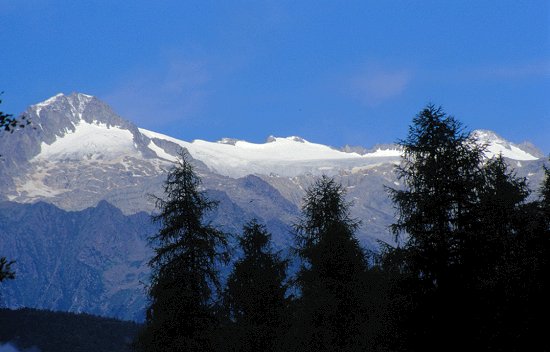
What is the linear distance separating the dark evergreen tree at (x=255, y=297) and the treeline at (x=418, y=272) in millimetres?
3921

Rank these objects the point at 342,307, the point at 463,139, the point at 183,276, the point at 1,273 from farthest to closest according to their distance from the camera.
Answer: the point at 342,307 < the point at 183,276 < the point at 463,139 < the point at 1,273

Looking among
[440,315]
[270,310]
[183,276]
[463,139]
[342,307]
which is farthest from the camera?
[270,310]

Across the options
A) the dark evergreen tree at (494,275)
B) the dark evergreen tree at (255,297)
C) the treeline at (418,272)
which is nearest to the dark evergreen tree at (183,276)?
the treeline at (418,272)

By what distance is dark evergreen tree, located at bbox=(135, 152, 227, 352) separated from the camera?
32344mm

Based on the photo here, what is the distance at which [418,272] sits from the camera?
25297mm

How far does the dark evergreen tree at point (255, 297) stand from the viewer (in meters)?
39.2

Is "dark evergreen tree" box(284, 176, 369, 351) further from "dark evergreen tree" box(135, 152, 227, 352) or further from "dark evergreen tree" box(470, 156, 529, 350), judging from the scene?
"dark evergreen tree" box(470, 156, 529, 350)

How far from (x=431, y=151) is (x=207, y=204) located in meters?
11.6

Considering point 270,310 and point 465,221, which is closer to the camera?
point 465,221

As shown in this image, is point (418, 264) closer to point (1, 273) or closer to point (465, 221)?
point (465, 221)

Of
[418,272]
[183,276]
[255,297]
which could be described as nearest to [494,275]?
[418,272]

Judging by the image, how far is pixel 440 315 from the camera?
24578 millimetres

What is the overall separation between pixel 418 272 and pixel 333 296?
9.10 m

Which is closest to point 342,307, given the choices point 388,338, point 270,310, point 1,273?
point 270,310
